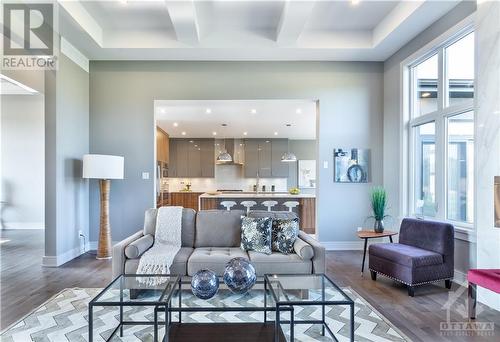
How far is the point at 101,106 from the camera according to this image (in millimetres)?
5145

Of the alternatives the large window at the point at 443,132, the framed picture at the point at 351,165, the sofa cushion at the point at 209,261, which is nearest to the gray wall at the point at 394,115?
the large window at the point at 443,132

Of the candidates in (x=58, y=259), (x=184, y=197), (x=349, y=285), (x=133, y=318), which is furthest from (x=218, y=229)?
(x=184, y=197)

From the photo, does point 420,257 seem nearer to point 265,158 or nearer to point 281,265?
point 281,265

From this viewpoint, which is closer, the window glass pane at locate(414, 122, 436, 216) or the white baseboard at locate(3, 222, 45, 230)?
the window glass pane at locate(414, 122, 436, 216)

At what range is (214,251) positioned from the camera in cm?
324

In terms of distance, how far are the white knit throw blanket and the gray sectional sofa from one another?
60mm

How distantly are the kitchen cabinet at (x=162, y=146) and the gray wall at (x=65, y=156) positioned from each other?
3.24 m

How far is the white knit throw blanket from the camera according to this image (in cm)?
290

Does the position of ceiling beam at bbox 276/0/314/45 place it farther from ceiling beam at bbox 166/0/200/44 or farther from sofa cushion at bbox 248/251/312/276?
sofa cushion at bbox 248/251/312/276

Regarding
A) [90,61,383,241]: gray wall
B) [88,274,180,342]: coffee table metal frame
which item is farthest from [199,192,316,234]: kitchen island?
[88,274,180,342]: coffee table metal frame

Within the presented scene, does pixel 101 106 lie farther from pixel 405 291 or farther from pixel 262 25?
pixel 405 291

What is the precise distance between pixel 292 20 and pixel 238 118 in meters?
3.83

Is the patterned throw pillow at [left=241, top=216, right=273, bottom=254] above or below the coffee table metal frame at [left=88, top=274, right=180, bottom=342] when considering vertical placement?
above

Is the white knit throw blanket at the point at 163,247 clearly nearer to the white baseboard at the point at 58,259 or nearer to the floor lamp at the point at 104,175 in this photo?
the floor lamp at the point at 104,175
